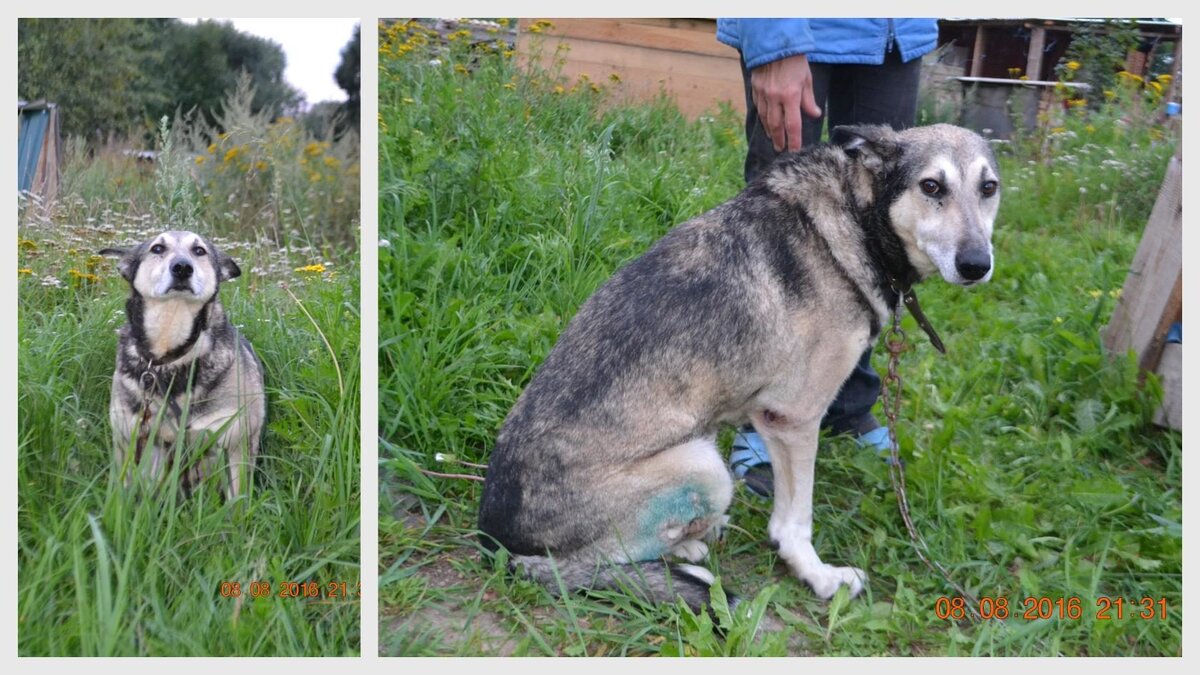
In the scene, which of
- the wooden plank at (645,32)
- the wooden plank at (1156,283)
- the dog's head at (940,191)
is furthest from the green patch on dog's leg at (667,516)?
the wooden plank at (1156,283)

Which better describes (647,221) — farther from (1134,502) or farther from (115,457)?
(115,457)

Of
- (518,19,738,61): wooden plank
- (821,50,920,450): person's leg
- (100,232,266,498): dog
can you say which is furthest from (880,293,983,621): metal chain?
(100,232,266,498): dog

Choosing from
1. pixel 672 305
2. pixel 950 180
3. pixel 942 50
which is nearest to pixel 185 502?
pixel 672 305

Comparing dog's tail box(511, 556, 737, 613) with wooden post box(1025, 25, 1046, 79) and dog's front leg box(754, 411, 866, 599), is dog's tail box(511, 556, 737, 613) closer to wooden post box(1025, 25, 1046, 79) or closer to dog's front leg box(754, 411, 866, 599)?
dog's front leg box(754, 411, 866, 599)

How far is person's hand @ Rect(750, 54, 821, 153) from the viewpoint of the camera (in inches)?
112

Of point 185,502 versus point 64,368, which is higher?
point 64,368

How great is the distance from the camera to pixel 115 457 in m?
2.38

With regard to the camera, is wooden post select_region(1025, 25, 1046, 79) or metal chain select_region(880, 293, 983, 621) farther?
wooden post select_region(1025, 25, 1046, 79)

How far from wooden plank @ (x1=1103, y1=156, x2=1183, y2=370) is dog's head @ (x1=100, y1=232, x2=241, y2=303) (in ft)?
11.5

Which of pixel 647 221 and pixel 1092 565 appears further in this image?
pixel 647 221

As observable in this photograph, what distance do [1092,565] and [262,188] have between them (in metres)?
2.82
